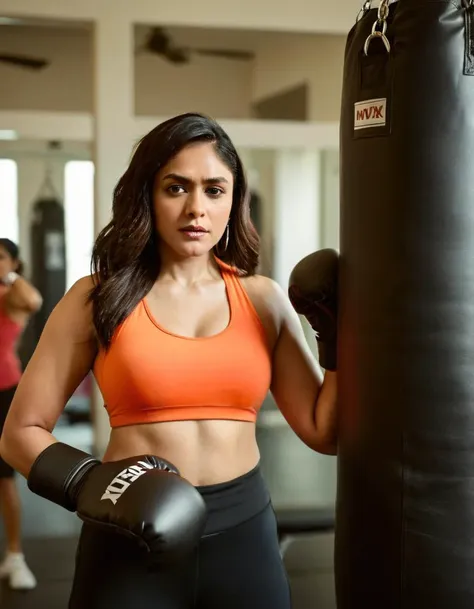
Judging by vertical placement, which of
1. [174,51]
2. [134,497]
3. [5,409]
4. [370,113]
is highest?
[174,51]

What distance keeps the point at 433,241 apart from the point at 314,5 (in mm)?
2974

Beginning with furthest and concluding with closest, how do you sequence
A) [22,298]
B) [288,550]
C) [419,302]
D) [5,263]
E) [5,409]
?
[288,550] → [5,263] → [22,298] → [5,409] → [419,302]

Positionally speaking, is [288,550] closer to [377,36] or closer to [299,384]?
[299,384]

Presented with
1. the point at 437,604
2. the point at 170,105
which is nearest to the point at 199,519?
the point at 437,604

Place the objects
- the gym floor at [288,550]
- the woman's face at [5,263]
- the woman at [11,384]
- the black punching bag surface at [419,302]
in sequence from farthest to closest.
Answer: the woman's face at [5,263], the woman at [11,384], the gym floor at [288,550], the black punching bag surface at [419,302]

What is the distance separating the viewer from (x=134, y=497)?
1226mm

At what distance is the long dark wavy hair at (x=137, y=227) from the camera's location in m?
1.39

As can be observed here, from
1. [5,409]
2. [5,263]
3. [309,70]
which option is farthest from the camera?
[309,70]

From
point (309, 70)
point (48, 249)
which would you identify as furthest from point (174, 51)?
point (48, 249)

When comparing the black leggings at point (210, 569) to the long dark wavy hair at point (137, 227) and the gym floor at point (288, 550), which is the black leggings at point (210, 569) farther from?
the gym floor at point (288, 550)

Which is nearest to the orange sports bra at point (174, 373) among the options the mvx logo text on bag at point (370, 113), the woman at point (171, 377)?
the woman at point (171, 377)

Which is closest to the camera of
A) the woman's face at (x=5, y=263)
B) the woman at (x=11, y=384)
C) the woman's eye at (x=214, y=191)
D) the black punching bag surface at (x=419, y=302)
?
the black punching bag surface at (x=419, y=302)

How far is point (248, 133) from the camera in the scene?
12.7 feet

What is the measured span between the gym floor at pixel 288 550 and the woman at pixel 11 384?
70mm
